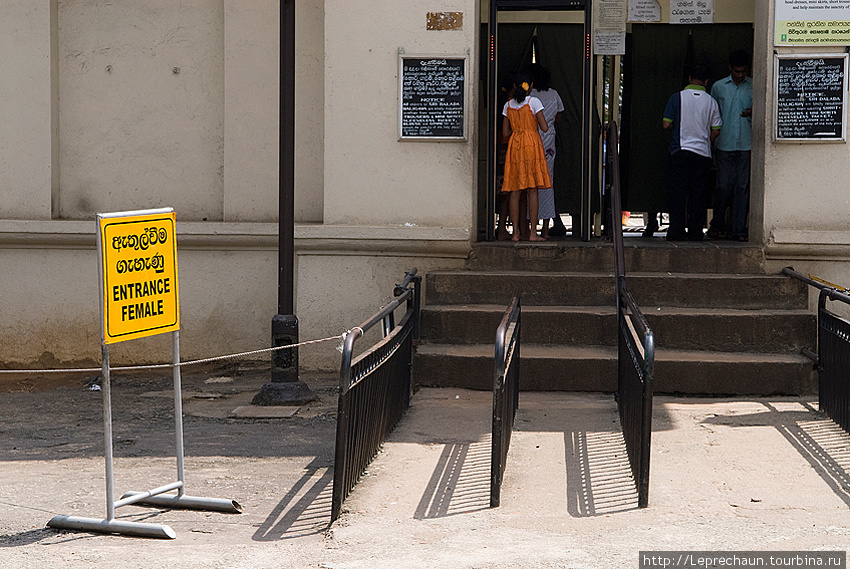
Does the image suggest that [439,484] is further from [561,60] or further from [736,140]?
[561,60]

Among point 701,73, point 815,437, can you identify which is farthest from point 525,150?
point 815,437

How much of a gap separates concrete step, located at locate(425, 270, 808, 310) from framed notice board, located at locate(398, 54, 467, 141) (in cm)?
127

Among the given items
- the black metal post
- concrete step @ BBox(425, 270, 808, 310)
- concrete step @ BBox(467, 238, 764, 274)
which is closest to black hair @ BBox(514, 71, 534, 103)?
concrete step @ BBox(467, 238, 764, 274)

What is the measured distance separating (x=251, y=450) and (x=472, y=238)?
3.41 metres

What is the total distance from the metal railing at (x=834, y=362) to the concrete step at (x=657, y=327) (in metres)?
0.50

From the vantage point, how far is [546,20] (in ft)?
36.6

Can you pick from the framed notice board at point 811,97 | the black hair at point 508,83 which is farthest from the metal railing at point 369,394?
the framed notice board at point 811,97

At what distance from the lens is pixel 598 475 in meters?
5.81

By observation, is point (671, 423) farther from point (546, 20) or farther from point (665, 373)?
point (546, 20)

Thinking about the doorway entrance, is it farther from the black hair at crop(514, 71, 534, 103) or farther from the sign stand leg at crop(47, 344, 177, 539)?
the sign stand leg at crop(47, 344, 177, 539)

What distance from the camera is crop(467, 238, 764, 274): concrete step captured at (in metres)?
8.85

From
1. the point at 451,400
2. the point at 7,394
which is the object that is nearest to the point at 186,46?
the point at 7,394

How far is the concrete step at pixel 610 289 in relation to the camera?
8500mm

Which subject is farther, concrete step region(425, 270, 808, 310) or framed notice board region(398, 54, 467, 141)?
framed notice board region(398, 54, 467, 141)
